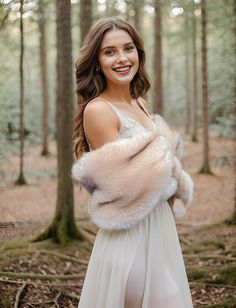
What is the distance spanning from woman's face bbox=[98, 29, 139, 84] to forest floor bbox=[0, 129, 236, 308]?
1961 mm

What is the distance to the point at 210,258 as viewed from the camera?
6.14m

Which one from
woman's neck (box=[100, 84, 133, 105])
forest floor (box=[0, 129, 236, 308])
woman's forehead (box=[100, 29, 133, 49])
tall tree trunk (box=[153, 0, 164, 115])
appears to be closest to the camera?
woman's forehead (box=[100, 29, 133, 49])

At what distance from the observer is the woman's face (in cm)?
240

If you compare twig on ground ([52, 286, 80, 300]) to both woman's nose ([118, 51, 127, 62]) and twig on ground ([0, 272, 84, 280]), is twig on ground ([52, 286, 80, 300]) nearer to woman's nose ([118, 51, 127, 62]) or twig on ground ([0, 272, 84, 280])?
twig on ground ([0, 272, 84, 280])

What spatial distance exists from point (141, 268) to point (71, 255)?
405cm

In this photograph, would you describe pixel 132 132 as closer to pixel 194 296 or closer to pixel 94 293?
pixel 94 293

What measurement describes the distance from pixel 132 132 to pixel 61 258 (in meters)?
3.93

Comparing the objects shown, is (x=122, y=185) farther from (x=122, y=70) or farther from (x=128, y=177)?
(x=122, y=70)

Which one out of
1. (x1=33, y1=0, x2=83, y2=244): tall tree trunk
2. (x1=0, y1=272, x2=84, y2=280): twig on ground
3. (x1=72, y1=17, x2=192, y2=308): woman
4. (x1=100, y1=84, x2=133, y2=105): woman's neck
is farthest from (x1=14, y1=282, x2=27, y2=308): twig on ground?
(x1=33, y1=0, x2=83, y2=244): tall tree trunk

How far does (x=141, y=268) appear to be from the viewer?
91.7 inches

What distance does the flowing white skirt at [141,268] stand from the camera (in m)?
2.32

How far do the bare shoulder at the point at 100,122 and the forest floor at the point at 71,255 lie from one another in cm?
183

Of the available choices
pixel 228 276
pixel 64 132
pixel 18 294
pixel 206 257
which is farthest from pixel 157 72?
pixel 18 294

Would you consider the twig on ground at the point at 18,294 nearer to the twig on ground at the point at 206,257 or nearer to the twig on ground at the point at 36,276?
the twig on ground at the point at 36,276
